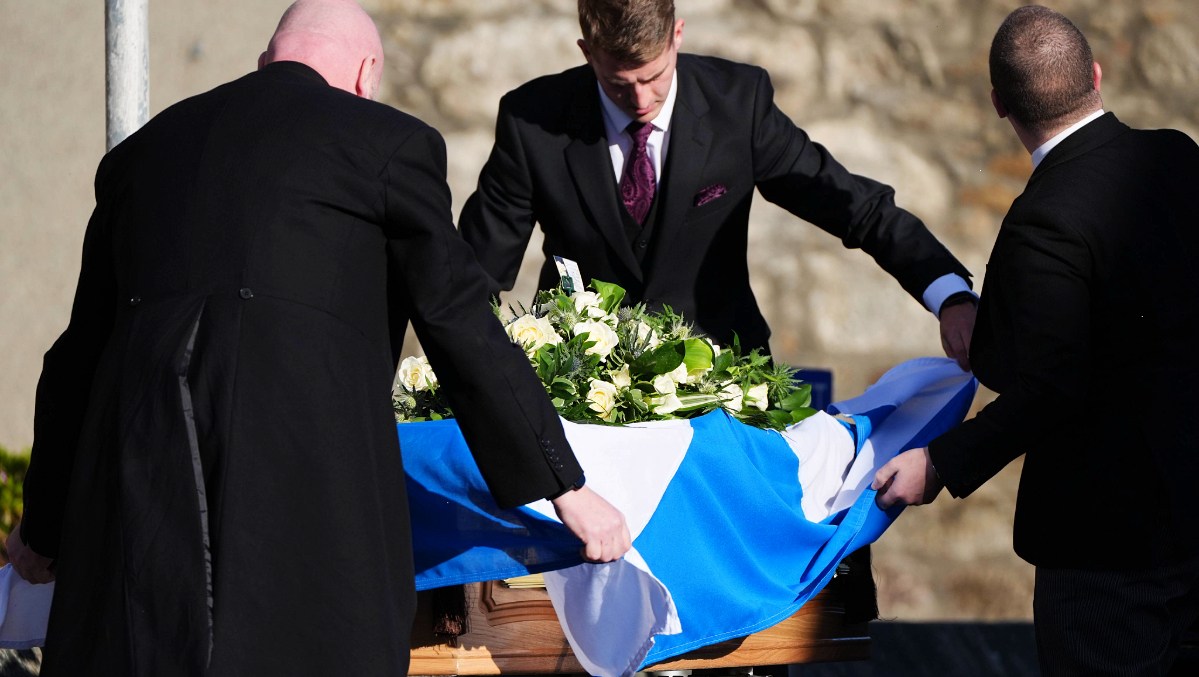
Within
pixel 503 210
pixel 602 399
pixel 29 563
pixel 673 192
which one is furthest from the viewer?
pixel 503 210

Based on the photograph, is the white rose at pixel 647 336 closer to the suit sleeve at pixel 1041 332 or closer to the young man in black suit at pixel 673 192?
the young man in black suit at pixel 673 192

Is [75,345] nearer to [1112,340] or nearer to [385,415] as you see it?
[385,415]

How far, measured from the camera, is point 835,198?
3.30 metres

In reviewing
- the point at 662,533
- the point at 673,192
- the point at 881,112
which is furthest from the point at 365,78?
the point at 881,112

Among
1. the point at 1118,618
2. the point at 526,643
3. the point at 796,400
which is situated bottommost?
the point at 1118,618

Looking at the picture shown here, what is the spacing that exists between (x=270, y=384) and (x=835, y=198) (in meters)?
1.65

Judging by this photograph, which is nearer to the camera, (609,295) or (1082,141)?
(1082,141)

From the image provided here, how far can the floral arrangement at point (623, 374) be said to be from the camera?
2684 millimetres

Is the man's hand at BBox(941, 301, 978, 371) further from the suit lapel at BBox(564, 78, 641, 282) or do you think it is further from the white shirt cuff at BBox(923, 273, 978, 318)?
the suit lapel at BBox(564, 78, 641, 282)

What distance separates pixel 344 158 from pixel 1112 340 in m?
→ 1.33

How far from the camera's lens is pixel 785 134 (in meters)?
3.36

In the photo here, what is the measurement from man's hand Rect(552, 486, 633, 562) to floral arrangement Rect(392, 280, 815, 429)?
350 millimetres

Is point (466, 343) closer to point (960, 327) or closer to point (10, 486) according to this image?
point (960, 327)

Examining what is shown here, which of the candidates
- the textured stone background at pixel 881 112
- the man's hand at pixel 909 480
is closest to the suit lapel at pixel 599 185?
the man's hand at pixel 909 480
